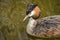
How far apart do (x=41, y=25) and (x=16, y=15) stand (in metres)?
0.67

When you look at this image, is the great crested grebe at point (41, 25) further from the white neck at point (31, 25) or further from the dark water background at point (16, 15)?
the dark water background at point (16, 15)

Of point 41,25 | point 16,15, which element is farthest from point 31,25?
point 16,15

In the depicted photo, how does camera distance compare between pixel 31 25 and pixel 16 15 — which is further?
pixel 16 15

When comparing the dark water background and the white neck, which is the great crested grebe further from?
the dark water background

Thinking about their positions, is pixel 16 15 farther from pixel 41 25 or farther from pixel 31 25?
pixel 41 25

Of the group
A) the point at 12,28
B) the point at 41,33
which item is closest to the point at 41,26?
the point at 41,33

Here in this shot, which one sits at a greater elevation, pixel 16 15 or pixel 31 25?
pixel 16 15

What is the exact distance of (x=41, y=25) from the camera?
5.26m

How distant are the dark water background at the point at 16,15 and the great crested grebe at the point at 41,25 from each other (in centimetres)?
15

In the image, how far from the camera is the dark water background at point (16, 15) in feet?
→ 16.8

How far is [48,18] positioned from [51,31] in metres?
0.23

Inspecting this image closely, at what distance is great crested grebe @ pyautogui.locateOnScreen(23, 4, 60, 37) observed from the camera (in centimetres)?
521

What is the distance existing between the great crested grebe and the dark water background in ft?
0.49

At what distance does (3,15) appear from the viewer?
5715 mm
